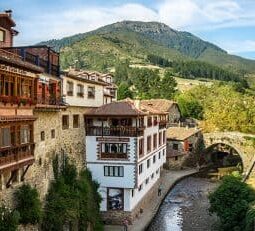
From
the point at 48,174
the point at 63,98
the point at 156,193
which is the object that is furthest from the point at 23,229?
the point at 156,193

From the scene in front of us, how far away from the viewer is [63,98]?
37906 millimetres

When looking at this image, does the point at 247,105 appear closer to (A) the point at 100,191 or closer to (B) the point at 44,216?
(A) the point at 100,191

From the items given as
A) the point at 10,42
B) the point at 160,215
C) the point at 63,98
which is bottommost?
the point at 160,215

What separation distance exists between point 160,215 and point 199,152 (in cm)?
3282

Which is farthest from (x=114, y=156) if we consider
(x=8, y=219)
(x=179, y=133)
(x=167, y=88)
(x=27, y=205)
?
(x=167, y=88)

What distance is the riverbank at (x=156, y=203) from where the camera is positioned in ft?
138

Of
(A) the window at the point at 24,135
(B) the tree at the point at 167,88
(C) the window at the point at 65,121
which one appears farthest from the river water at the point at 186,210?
(B) the tree at the point at 167,88

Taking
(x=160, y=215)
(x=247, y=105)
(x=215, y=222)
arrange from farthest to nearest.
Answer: (x=247, y=105)
(x=160, y=215)
(x=215, y=222)

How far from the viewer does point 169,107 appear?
95.8m

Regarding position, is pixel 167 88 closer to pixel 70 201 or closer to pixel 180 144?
pixel 180 144

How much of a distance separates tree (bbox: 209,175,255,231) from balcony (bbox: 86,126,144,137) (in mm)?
9512

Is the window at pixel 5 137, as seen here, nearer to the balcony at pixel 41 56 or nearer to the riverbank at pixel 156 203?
the balcony at pixel 41 56

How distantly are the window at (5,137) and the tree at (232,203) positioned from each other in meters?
21.0

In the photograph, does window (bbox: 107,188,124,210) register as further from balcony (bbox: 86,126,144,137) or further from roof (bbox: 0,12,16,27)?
roof (bbox: 0,12,16,27)
